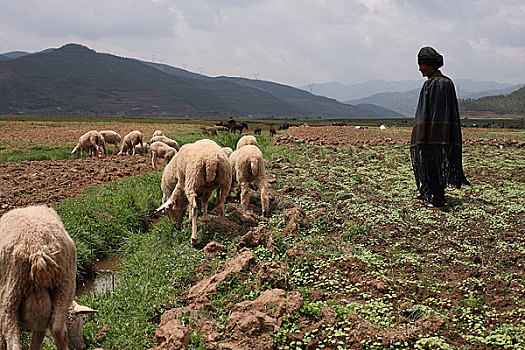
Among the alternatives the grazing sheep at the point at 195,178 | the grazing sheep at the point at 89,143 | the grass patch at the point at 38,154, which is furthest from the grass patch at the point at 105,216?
the grazing sheep at the point at 89,143

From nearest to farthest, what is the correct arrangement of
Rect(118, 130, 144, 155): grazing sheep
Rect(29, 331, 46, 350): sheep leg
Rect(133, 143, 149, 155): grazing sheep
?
Rect(29, 331, 46, 350): sheep leg → Rect(118, 130, 144, 155): grazing sheep → Rect(133, 143, 149, 155): grazing sheep

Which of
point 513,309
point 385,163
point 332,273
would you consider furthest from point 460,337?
point 385,163

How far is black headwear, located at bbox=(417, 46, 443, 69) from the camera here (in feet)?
25.0

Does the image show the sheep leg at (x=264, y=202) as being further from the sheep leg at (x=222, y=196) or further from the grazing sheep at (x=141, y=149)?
the grazing sheep at (x=141, y=149)

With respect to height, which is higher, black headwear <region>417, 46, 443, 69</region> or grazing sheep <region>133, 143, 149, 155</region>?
black headwear <region>417, 46, 443, 69</region>

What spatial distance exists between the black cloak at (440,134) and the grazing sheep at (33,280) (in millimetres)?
6882

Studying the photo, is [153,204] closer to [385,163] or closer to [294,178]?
[294,178]

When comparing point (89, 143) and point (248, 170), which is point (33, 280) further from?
point (89, 143)

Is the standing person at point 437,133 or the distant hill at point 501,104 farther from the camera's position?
the distant hill at point 501,104

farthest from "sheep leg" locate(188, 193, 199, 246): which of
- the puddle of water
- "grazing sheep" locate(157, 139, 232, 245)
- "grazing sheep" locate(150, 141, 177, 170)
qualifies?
"grazing sheep" locate(150, 141, 177, 170)

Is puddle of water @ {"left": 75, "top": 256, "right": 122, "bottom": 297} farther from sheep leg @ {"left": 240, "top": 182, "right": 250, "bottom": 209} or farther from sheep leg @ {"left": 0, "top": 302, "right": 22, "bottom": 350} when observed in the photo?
sheep leg @ {"left": 240, "top": 182, "right": 250, "bottom": 209}

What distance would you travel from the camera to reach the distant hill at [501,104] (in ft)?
341

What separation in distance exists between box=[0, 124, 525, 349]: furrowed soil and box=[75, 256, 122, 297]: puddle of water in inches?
77.4

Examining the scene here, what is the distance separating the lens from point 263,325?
152 inches
